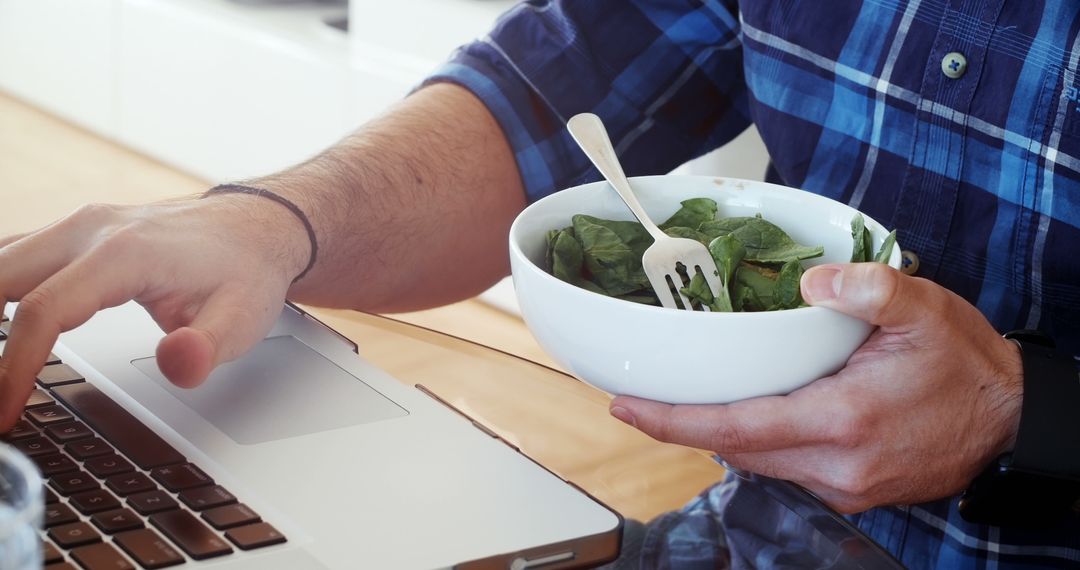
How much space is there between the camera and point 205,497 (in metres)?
0.57

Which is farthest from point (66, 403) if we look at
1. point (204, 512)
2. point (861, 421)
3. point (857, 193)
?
point (857, 193)

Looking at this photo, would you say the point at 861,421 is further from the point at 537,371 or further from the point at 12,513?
the point at 12,513

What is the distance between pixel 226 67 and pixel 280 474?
7.15 feet

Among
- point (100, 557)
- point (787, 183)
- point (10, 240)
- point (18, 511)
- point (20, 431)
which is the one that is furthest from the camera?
point (787, 183)

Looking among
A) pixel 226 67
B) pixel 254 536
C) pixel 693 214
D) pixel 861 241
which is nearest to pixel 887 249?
pixel 861 241

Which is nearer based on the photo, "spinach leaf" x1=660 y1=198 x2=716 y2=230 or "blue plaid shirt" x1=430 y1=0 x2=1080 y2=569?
"spinach leaf" x1=660 y1=198 x2=716 y2=230

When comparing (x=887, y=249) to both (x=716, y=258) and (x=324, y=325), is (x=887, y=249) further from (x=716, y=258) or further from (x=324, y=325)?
(x=324, y=325)

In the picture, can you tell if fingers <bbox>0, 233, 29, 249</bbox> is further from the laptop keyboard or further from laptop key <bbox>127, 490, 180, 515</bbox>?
laptop key <bbox>127, 490, 180, 515</bbox>

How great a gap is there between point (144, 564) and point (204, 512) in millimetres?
48

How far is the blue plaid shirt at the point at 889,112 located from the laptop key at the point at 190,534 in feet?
0.90

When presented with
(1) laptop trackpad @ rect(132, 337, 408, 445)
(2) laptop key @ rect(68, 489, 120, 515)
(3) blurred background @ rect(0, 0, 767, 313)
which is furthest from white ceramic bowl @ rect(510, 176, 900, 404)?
(3) blurred background @ rect(0, 0, 767, 313)

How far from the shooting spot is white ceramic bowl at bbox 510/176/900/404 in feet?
1.83

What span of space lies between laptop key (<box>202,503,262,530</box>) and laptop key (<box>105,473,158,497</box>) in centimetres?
4

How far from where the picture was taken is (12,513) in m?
0.35
